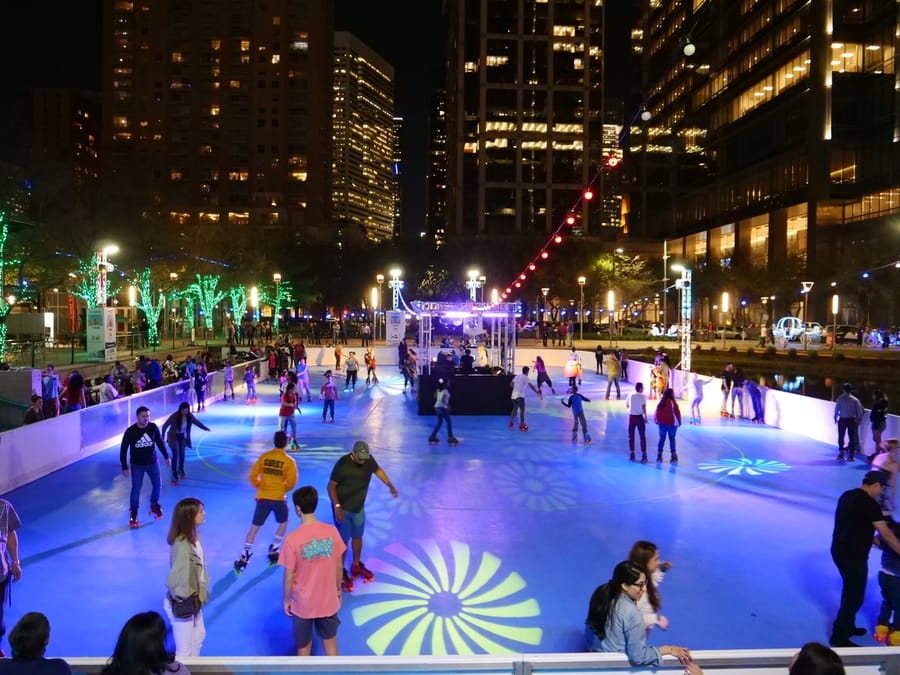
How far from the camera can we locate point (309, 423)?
17625 mm

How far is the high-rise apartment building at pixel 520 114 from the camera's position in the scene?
99.5 m

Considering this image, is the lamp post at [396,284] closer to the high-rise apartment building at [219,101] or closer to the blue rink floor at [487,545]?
the blue rink floor at [487,545]

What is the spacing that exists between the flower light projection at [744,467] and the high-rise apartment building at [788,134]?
3767cm

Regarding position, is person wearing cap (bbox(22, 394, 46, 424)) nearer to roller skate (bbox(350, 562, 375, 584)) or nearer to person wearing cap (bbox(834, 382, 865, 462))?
roller skate (bbox(350, 562, 375, 584))

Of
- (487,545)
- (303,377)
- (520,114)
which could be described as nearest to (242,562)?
(487,545)

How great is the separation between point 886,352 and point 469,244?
122 feet

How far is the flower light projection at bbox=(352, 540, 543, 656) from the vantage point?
218 inches

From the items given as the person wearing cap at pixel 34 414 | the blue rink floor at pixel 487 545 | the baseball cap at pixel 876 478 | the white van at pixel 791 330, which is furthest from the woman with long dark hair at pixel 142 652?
the white van at pixel 791 330

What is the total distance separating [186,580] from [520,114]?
102 m

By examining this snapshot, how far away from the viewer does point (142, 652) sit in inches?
119

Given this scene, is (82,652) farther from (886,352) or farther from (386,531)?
(886,352)

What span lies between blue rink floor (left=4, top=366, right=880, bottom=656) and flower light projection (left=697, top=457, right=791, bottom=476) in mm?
71

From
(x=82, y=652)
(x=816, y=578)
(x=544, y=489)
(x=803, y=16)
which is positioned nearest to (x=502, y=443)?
(x=544, y=489)

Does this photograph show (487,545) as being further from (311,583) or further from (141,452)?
(141,452)
